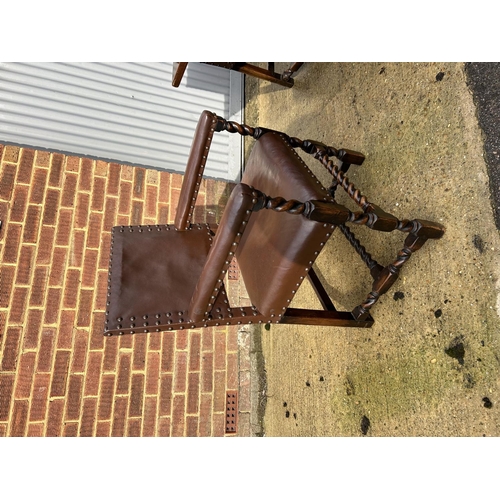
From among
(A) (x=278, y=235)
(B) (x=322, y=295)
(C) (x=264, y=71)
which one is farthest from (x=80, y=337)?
(C) (x=264, y=71)

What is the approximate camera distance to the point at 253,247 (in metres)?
1.42

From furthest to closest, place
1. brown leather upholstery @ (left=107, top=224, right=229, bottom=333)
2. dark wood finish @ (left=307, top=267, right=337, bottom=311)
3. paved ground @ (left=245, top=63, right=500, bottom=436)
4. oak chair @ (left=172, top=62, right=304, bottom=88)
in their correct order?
oak chair @ (left=172, top=62, right=304, bottom=88), dark wood finish @ (left=307, top=267, right=337, bottom=311), brown leather upholstery @ (left=107, top=224, right=229, bottom=333), paved ground @ (left=245, top=63, right=500, bottom=436)

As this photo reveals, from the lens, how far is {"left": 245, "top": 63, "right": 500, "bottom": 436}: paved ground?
1.30 meters

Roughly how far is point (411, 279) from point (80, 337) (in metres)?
1.86

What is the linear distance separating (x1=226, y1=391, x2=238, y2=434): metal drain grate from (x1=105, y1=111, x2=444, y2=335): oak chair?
1.34m

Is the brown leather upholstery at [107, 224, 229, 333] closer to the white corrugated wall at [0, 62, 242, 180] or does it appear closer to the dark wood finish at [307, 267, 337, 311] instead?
the dark wood finish at [307, 267, 337, 311]

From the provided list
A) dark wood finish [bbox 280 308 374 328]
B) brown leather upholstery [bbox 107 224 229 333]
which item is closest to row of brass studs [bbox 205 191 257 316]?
brown leather upholstery [bbox 107 224 229 333]

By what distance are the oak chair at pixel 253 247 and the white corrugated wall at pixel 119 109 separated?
1335 millimetres

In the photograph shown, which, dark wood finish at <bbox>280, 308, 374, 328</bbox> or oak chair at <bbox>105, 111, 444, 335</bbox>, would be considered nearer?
oak chair at <bbox>105, 111, 444, 335</bbox>

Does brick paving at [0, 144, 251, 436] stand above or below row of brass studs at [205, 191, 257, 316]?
below

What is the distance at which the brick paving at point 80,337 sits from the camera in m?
2.08

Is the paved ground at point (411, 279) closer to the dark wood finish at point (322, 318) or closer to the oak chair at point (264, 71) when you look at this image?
the dark wood finish at point (322, 318)

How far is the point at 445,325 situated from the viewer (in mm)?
1386

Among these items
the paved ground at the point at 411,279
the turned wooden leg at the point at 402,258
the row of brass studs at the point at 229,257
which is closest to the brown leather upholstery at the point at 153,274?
the row of brass studs at the point at 229,257
